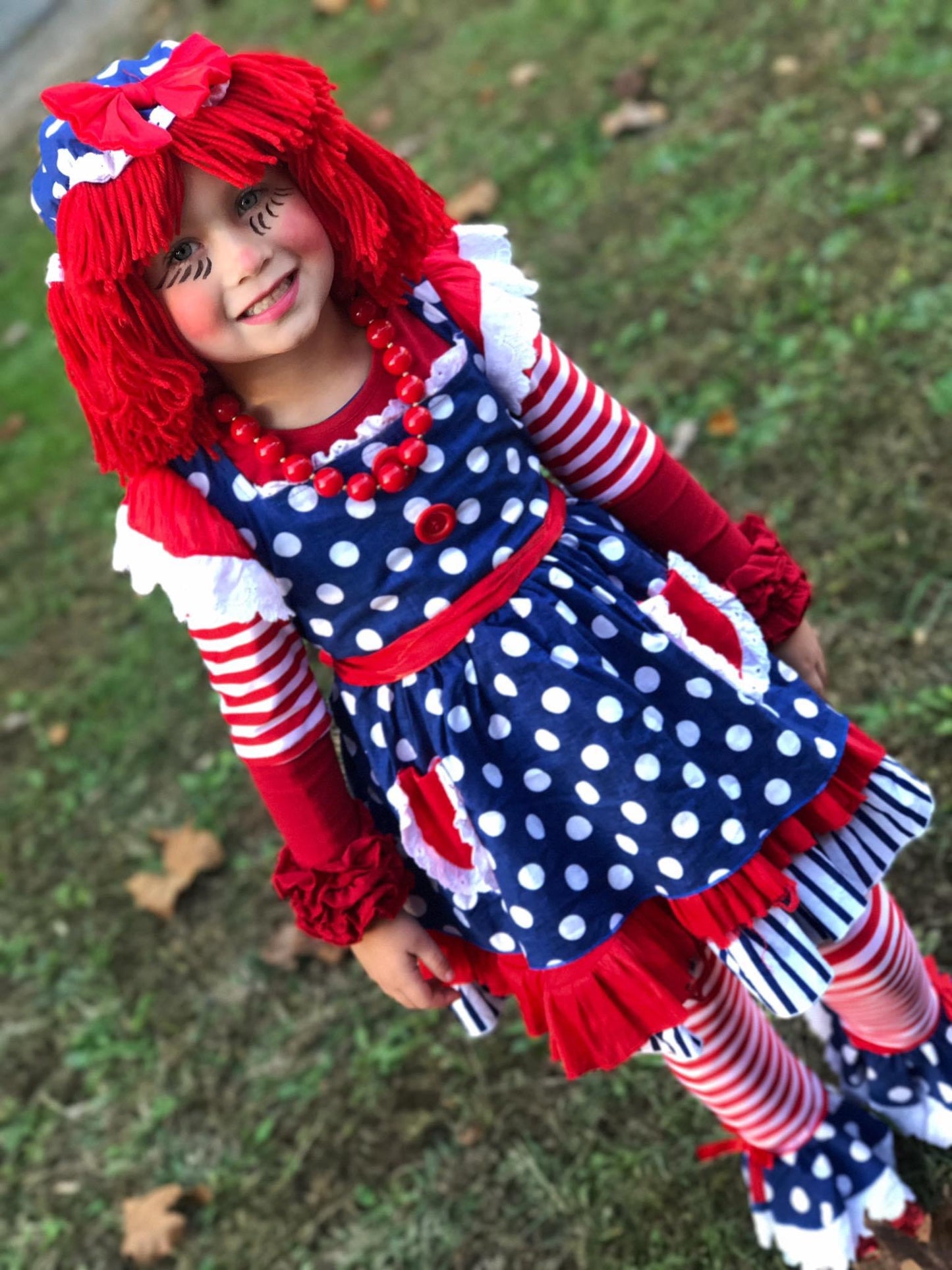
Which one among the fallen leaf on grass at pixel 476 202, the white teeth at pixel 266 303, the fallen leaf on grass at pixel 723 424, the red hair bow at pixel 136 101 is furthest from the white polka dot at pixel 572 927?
the fallen leaf on grass at pixel 476 202

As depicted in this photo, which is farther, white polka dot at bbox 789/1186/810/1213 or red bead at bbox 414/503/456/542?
white polka dot at bbox 789/1186/810/1213

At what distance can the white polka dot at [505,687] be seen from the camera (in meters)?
1.53

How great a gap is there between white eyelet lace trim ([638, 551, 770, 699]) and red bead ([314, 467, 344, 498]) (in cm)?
39

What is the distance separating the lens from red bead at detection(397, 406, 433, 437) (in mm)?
1503

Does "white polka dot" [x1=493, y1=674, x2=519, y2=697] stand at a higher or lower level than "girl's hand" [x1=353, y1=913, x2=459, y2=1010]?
higher

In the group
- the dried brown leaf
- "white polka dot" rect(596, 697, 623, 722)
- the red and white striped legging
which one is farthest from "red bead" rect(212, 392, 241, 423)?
the dried brown leaf

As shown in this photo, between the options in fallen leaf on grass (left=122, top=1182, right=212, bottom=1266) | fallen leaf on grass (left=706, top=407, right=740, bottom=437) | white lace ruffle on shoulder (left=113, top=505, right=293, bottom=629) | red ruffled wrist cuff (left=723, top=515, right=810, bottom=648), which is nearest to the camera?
white lace ruffle on shoulder (left=113, top=505, right=293, bottom=629)

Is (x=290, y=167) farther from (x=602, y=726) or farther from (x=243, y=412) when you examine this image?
(x=602, y=726)

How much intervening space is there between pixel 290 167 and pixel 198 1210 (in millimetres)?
1957

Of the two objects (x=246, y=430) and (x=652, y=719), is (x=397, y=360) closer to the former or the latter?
(x=246, y=430)

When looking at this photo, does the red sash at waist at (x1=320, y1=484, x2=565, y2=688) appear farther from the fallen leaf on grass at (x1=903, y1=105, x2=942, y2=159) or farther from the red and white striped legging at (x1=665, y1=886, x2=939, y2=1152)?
the fallen leaf on grass at (x1=903, y1=105, x2=942, y2=159)

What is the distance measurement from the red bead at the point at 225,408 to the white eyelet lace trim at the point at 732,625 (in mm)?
526

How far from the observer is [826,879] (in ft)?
5.36

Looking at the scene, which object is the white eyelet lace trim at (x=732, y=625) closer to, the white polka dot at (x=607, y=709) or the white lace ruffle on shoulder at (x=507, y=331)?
the white polka dot at (x=607, y=709)
